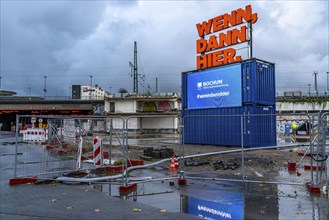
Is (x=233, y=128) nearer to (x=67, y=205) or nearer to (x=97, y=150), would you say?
(x=97, y=150)

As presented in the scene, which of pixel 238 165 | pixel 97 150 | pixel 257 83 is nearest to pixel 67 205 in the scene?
pixel 97 150

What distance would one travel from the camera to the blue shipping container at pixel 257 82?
750 inches

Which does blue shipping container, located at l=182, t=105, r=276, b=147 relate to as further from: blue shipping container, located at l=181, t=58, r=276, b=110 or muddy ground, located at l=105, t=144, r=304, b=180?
muddy ground, located at l=105, t=144, r=304, b=180

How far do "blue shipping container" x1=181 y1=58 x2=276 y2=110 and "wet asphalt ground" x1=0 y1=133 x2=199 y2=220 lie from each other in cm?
1305

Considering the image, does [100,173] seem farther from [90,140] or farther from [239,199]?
[239,199]

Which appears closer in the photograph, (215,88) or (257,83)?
(257,83)

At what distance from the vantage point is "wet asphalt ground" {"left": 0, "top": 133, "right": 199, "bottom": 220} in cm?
604

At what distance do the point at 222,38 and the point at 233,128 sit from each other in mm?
8925

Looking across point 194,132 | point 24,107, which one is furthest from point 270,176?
point 24,107

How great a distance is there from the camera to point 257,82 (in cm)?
1914

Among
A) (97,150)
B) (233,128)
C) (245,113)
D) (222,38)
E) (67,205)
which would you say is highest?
(222,38)

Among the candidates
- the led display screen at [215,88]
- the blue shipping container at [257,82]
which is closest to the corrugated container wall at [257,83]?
the blue shipping container at [257,82]

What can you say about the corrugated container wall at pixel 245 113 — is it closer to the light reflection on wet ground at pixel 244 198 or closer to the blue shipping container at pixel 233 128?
the blue shipping container at pixel 233 128

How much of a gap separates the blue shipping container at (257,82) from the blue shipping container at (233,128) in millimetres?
479
